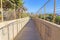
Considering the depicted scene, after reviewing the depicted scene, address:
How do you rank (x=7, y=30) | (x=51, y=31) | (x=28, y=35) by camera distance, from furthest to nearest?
(x=28, y=35) < (x=7, y=30) < (x=51, y=31)

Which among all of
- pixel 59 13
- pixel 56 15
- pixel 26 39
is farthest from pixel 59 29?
pixel 26 39

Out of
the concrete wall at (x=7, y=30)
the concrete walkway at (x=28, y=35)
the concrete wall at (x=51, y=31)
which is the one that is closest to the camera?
the concrete wall at (x=51, y=31)

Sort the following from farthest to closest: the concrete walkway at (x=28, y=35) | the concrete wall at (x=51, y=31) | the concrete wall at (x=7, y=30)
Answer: the concrete walkway at (x=28, y=35) → the concrete wall at (x=7, y=30) → the concrete wall at (x=51, y=31)

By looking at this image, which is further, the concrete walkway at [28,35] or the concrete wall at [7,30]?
the concrete walkway at [28,35]

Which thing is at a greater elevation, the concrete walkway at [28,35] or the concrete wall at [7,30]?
the concrete wall at [7,30]

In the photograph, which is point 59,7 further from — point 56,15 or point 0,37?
point 0,37

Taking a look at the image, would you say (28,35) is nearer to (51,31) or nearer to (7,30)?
(7,30)

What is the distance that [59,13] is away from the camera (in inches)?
172

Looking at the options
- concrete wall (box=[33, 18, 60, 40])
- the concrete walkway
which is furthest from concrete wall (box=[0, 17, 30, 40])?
concrete wall (box=[33, 18, 60, 40])

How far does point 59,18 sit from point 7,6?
1349 centimetres

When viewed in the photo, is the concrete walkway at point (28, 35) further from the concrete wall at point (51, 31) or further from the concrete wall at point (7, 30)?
the concrete wall at point (51, 31)

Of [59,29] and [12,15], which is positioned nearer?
[59,29]

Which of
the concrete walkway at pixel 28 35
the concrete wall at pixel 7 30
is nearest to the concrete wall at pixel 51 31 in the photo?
the concrete wall at pixel 7 30

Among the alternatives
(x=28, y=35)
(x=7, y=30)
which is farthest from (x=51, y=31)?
(x=28, y=35)
